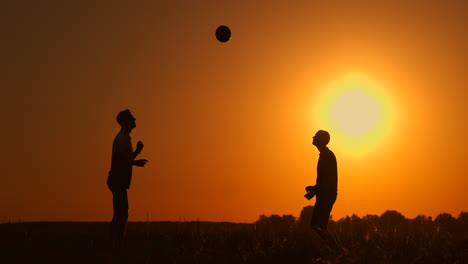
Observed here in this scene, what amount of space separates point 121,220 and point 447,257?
554 centimetres

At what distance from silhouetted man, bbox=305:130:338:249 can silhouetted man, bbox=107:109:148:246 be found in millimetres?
3158

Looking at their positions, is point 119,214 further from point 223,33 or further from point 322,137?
point 223,33

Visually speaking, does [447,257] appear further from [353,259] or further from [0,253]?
[0,253]

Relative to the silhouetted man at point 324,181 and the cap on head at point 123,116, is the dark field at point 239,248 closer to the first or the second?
the silhouetted man at point 324,181

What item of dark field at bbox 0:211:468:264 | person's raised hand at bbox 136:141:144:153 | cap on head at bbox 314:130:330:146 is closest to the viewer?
dark field at bbox 0:211:468:264

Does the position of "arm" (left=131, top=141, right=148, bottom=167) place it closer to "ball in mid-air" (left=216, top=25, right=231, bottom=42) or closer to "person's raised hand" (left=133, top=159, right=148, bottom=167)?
"person's raised hand" (left=133, top=159, right=148, bottom=167)

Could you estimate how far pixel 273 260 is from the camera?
1114cm

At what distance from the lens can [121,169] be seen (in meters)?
13.5

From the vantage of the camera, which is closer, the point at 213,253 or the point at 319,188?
the point at 213,253

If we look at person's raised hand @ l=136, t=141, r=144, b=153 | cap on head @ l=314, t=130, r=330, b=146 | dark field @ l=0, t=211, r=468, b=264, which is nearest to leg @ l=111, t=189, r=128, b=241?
dark field @ l=0, t=211, r=468, b=264

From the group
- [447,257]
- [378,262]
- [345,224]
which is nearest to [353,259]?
[378,262]

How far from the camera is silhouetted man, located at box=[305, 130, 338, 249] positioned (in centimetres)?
1346

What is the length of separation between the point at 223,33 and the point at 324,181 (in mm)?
8479

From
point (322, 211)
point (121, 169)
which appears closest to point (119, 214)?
Answer: point (121, 169)
